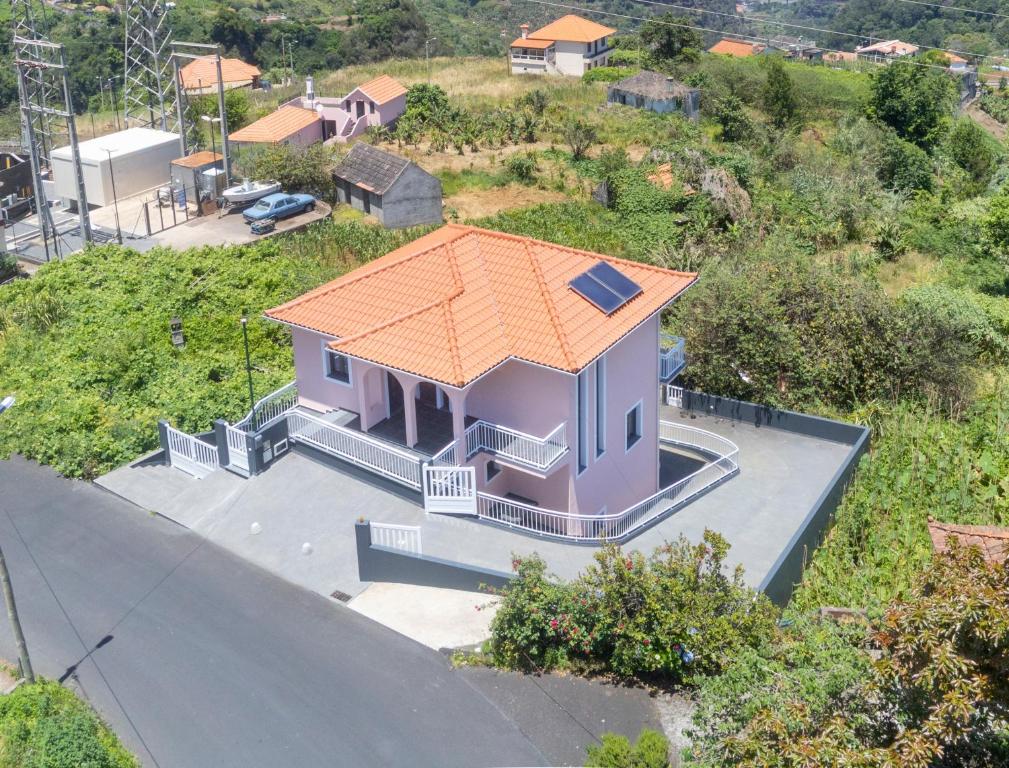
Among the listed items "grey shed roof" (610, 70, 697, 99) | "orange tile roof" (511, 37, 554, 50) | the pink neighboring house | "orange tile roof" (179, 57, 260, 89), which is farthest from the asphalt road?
"orange tile roof" (511, 37, 554, 50)

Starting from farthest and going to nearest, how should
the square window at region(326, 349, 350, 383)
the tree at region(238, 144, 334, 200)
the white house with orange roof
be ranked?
the white house with orange roof, the tree at region(238, 144, 334, 200), the square window at region(326, 349, 350, 383)

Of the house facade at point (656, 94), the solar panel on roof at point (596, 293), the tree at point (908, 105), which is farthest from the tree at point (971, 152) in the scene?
the solar panel on roof at point (596, 293)

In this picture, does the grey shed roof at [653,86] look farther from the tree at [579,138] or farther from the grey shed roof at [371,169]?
the grey shed roof at [371,169]

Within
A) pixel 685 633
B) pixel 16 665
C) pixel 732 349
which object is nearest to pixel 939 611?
pixel 685 633

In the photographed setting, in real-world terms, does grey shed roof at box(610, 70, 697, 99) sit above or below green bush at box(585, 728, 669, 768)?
above

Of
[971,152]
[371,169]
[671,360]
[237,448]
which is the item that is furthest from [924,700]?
[971,152]

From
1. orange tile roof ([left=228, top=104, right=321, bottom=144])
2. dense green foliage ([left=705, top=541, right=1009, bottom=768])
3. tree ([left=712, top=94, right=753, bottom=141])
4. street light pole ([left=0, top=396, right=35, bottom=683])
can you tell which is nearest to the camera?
dense green foliage ([left=705, top=541, right=1009, bottom=768])

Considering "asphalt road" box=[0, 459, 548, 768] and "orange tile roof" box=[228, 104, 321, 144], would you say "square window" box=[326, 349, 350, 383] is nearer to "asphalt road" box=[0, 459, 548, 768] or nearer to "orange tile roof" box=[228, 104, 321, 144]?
"asphalt road" box=[0, 459, 548, 768]
